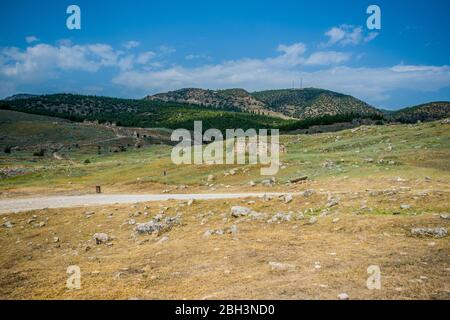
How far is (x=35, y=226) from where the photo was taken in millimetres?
24172

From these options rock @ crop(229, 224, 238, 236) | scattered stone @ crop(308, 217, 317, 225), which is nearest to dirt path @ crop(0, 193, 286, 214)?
rock @ crop(229, 224, 238, 236)

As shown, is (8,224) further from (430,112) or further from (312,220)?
(430,112)

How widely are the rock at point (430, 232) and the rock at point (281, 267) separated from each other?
215 inches

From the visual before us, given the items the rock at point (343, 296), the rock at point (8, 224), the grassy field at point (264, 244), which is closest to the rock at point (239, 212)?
the grassy field at point (264, 244)

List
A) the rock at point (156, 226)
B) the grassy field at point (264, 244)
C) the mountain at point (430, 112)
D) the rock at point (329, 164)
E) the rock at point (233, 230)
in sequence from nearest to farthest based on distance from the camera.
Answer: the grassy field at point (264, 244) → the rock at point (233, 230) → the rock at point (156, 226) → the rock at point (329, 164) → the mountain at point (430, 112)

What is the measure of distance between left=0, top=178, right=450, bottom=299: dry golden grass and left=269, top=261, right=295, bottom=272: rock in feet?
0.48

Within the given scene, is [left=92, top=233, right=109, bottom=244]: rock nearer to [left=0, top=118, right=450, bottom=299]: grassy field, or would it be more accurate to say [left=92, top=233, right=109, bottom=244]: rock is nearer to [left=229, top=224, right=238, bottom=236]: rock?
[left=0, top=118, right=450, bottom=299]: grassy field

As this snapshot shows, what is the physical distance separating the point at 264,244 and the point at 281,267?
2975 mm

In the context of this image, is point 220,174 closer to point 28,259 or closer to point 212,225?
point 212,225

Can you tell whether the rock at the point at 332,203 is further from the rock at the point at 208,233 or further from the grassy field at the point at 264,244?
the rock at the point at 208,233

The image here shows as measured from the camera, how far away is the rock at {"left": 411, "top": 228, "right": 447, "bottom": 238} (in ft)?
41.9

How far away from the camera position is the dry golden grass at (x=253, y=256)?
374 inches

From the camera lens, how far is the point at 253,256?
496 inches

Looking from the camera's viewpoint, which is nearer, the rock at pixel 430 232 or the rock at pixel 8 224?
the rock at pixel 430 232
